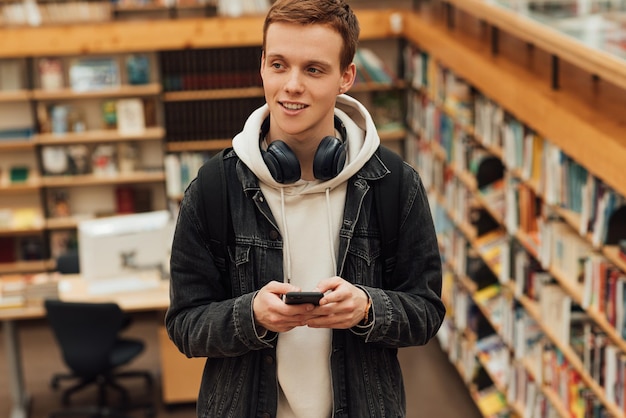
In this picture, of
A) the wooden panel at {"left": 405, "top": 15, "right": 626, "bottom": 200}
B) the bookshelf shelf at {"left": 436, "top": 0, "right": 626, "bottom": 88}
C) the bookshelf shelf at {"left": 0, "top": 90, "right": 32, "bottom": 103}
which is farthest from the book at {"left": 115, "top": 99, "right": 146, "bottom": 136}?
the bookshelf shelf at {"left": 436, "top": 0, "right": 626, "bottom": 88}

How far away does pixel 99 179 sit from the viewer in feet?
28.7

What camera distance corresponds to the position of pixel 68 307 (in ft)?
20.6

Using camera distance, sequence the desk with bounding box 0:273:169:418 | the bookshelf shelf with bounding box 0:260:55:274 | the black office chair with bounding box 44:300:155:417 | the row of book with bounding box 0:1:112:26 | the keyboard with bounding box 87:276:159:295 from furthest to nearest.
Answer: the row of book with bounding box 0:1:112:26, the bookshelf shelf with bounding box 0:260:55:274, the keyboard with bounding box 87:276:159:295, the desk with bounding box 0:273:169:418, the black office chair with bounding box 44:300:155:417

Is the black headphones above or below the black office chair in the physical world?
above

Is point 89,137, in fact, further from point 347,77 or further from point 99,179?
point 347,77

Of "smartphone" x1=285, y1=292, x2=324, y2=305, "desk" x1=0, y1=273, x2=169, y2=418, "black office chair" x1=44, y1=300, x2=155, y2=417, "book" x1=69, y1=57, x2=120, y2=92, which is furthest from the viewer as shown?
"book" x1=69, y1=57, x2=120, y2=92

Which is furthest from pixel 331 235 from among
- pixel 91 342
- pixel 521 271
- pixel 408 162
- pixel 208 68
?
pixel 208 68

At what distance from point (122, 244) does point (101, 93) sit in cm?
240

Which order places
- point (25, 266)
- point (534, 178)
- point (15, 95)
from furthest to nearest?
point (25, 266), point (15, 95), point (534, 178)

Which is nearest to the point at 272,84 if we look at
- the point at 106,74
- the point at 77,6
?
the point at 106,74

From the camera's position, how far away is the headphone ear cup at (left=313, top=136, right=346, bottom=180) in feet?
6.63

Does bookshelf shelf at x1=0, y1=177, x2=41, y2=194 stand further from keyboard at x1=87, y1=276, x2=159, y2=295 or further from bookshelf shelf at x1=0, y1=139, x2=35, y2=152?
keyboard at x1=87, y1=276, x2=159, y2=295

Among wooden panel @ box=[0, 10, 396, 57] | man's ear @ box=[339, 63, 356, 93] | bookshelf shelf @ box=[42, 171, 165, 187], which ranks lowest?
bookshelf shelf @ box=[42, 171, 165, 187]

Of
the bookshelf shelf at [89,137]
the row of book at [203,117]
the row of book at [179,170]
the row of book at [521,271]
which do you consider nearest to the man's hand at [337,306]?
the row of book at [521,271]
